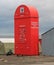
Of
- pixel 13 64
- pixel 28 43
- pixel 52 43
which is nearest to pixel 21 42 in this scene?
pixel 28 43

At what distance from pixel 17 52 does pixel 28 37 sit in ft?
10.3

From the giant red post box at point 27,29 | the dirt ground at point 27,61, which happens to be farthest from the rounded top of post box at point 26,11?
the dirt ground at point 27,61

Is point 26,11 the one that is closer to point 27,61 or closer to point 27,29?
point 27,29

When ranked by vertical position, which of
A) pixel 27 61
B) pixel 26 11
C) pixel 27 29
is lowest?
pixel 27 61

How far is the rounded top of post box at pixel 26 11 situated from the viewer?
4725 centimetres

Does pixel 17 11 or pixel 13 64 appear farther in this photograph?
pixel 17 11

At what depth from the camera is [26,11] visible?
47.5 metres

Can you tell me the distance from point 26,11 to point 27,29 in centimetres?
235

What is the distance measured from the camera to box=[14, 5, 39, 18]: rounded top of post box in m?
47.2

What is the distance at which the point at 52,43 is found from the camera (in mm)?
47219

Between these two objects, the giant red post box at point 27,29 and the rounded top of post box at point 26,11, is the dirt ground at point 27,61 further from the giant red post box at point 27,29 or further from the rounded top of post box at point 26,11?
the rounded top of post box at point 26,11

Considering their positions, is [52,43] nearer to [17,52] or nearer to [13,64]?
[17,52]

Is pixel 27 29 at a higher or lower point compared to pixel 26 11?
lower

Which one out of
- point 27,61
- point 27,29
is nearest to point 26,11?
point 27,29
